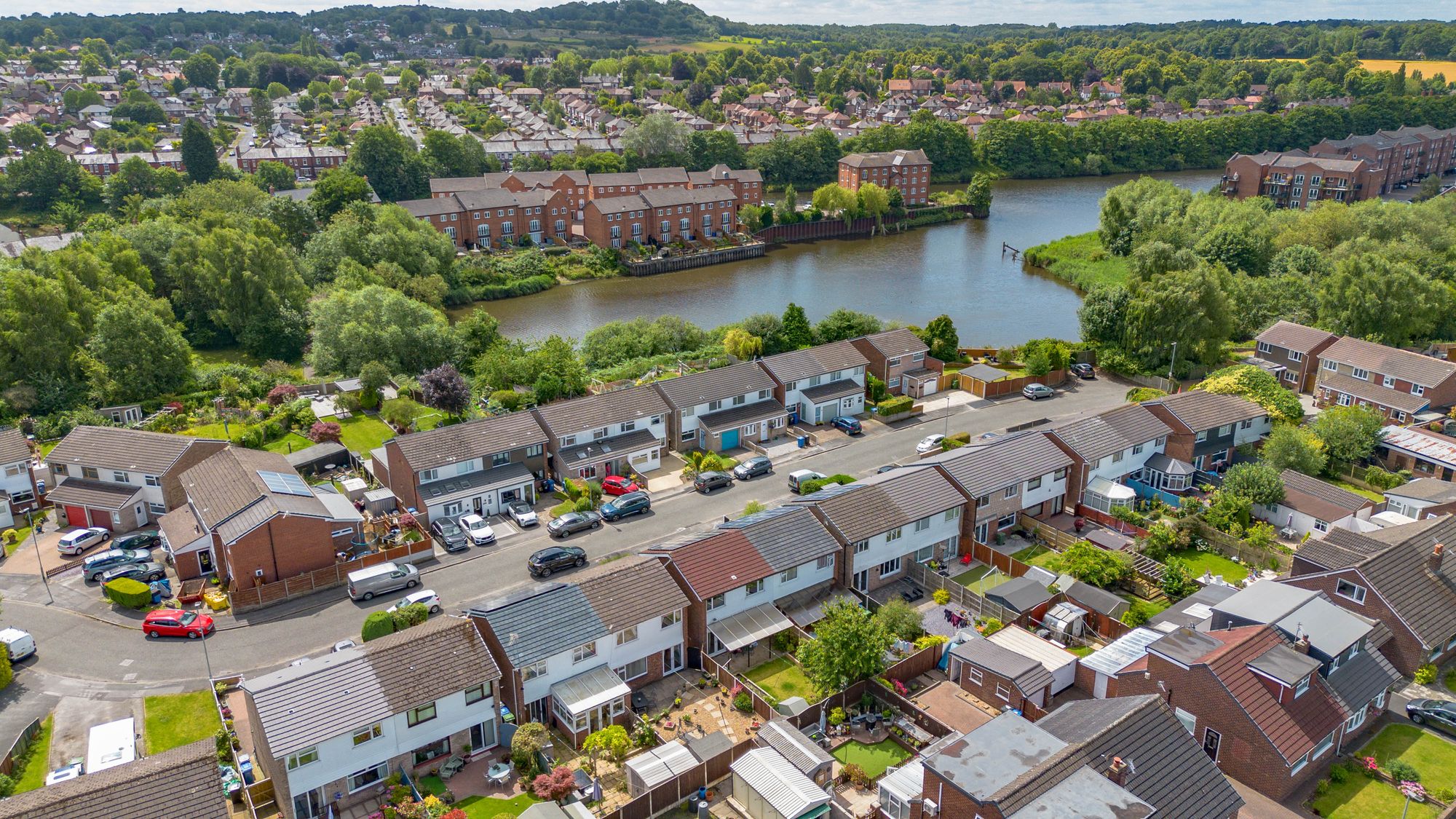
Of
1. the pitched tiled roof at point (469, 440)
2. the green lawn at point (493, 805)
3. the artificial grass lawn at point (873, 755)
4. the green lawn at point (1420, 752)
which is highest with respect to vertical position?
the pitched tiled roof at point (469, 440)

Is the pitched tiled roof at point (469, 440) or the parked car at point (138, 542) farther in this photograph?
the pitched tiled roof at point (469, 440)

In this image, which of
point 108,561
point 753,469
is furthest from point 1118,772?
point 108,561

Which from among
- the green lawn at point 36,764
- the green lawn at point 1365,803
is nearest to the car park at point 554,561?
the green lawn at point 36,764

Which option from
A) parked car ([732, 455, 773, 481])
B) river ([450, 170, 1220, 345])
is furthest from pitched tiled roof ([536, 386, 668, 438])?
river ([450, 170, 1220, 345])

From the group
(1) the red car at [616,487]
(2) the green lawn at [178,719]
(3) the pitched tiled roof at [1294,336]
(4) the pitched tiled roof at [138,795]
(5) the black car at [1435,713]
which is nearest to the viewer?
(4) the pitched tiled roof at [138,795]

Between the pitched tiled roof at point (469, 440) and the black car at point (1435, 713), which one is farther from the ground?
the pitched tiled roof at point (469, 440)

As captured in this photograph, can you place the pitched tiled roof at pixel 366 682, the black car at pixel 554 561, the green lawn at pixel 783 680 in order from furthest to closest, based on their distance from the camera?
the black car at pixel 554 561 < the green lawn at pixel 783 680 < the pitched tiled roof at pixel 366 682

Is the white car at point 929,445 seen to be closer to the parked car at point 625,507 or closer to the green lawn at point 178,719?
the parked car at point 625,507

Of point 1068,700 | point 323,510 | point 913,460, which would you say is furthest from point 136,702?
point 913,460

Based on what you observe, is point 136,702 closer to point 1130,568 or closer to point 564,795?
point 564,795
